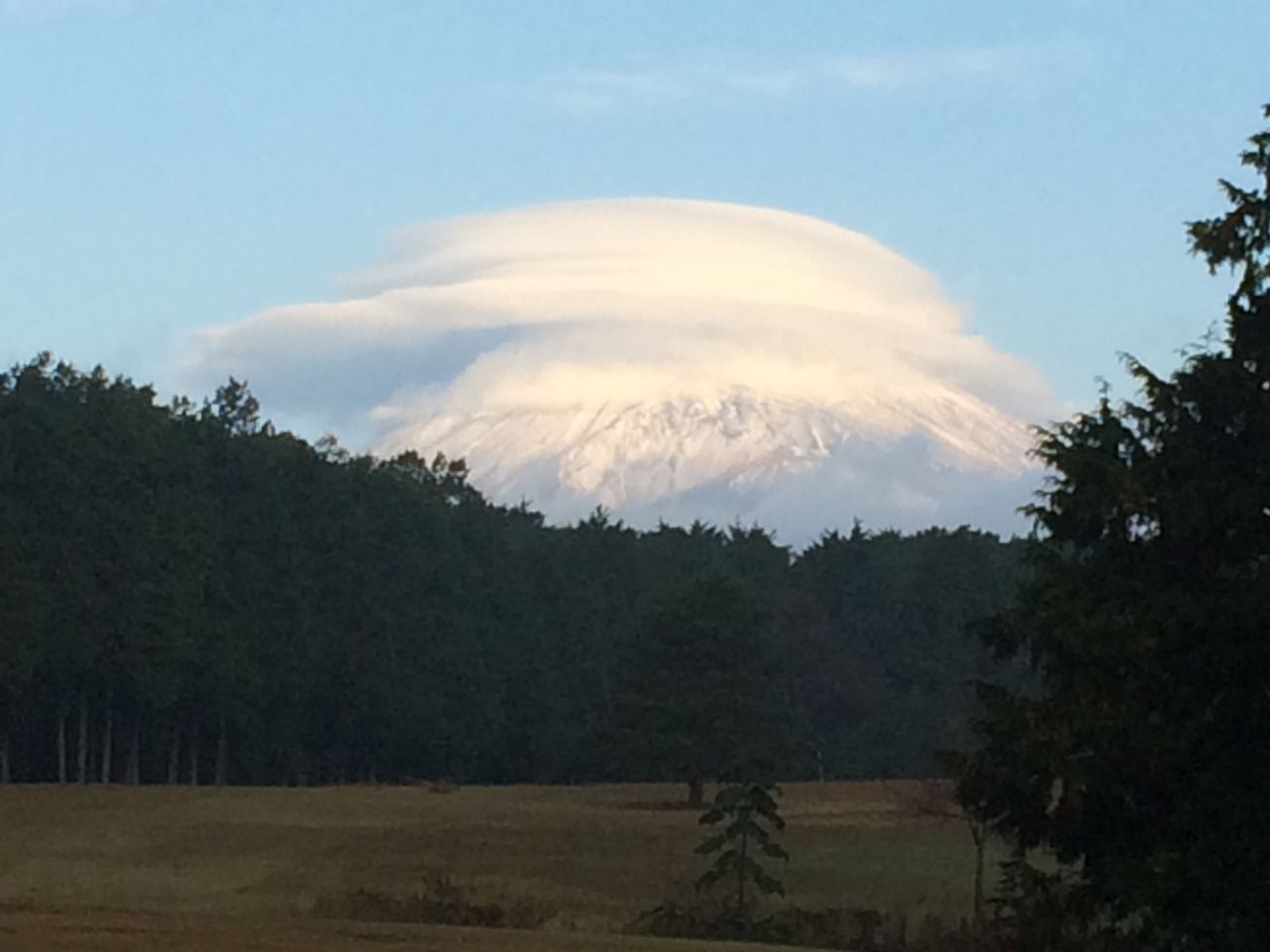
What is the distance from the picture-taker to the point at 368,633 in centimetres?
9856

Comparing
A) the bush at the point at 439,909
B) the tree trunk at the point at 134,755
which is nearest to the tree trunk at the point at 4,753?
the tree trunk at the point at 134,755

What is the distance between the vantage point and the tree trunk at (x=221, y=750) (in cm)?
9337

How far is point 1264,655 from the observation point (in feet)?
73.9

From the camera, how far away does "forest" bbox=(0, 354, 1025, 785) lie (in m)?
83.2

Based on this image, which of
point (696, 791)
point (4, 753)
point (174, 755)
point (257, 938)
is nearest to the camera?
point (257, 938)

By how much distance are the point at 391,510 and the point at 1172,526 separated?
275 ft

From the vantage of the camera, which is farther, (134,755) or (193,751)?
(193,751)

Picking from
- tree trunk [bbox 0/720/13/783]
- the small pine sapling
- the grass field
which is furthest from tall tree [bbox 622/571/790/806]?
the small pine sapling

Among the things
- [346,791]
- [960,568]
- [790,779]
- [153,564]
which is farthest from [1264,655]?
[960,568]

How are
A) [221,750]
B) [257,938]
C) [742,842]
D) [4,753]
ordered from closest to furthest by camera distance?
[257,938] → [742,842] → [4,753] → [221,750]

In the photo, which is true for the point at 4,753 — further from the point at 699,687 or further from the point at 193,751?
the point at 699,687

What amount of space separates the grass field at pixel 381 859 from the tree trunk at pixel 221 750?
15.1 m

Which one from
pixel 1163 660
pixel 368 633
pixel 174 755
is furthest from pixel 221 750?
pixel 1163 660

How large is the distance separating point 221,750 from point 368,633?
815 centimetres
